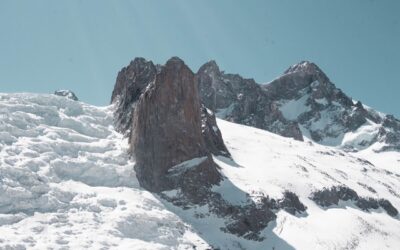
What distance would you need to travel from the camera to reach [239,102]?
460 feet

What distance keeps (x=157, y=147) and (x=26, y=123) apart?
12.3m

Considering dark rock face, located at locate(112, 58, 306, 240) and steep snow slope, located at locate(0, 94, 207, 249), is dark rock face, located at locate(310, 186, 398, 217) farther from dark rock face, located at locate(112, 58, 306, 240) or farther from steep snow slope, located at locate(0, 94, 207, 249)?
steep snow slope, located at locate(0, 94, 207, 249)

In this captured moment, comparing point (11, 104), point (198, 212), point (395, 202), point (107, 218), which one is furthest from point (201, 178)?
point (395, 202)

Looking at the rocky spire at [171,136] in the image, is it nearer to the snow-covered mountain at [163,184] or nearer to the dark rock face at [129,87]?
the snow-covered mountain at [163,184]

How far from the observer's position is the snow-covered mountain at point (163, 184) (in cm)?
3822

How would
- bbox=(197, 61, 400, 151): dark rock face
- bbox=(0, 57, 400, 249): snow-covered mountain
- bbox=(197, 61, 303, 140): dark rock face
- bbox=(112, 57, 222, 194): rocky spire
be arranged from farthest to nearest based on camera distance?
bbox=(197, 61, 400, 151): dark rock face, bbox=(197, 61, 303, 140): dark rock face, bbox=(112, 57, 222, 194): rocky spire, bbox=(0, 57, 400, 249): snow-covered mountain

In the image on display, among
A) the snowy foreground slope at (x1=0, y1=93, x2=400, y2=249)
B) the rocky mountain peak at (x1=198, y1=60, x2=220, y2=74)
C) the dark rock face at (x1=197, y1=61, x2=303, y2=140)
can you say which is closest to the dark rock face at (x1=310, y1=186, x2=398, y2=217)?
the snowy foreground slope at (x1=0, y1=93, x2=400, y2=249)

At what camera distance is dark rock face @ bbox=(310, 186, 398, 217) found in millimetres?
53094

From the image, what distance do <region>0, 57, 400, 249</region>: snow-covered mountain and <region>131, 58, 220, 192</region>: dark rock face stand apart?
0.32 ft

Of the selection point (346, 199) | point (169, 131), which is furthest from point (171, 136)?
point (346, 199)

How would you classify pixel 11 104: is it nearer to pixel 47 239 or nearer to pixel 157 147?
pixel 157 147

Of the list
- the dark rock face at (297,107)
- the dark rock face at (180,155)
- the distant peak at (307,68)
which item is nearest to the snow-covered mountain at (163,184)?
the dark rock face at (180,155)

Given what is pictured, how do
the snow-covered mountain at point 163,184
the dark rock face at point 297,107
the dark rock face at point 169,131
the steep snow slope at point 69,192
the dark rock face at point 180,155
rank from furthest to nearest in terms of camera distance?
the dark rock face at point 297,107
the dark rock face at point 169,131
the dark rock face at point 180,155
the snow-covered mountain at point 163,184
the steep snow slope at point 69,192

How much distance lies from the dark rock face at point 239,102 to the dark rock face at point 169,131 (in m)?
73.6
